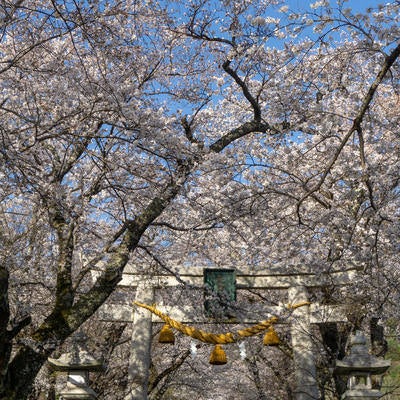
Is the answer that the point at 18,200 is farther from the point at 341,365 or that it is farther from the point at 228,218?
the point at 341,365

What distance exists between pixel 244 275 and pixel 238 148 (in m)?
2.29

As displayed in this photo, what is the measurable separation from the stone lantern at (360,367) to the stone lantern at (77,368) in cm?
281

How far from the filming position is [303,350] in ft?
26.5

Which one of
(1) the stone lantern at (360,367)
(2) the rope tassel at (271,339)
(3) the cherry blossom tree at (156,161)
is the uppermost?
(3) the cherry blossom tree at (156,161)

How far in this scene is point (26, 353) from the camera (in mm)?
4703

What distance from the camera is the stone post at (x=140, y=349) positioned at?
25.6 ft

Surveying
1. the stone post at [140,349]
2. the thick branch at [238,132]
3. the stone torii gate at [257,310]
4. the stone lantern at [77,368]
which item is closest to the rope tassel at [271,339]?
the stone torii gate at [257,310]

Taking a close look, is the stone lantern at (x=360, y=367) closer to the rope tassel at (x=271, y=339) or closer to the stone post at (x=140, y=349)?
the rope tassel at (x=271, y=339)

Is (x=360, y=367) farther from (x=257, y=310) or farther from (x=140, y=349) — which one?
(x=140, y=349)

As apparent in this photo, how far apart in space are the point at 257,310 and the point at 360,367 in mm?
2192

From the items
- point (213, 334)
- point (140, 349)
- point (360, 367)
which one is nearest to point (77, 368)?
point (140, 349)

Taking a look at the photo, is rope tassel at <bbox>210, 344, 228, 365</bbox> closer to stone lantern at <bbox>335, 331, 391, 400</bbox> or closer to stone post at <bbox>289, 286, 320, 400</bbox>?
stone post at <bbox>289, 286, 320, 400</bbox>

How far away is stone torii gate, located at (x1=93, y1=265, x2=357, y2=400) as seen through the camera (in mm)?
8031

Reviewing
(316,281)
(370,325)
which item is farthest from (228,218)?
(370,325)
